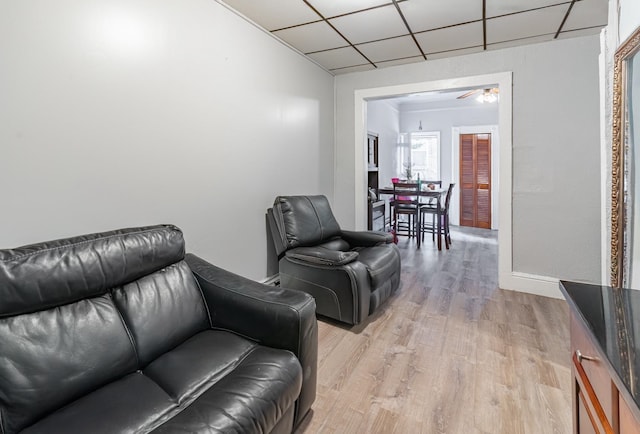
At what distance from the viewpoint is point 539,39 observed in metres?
3.12

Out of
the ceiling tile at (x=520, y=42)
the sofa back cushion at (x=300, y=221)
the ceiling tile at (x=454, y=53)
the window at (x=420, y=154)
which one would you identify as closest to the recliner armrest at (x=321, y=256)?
the sofa back cushion at (x=300, y=221)

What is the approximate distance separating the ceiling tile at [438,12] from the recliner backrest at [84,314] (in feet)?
8.05

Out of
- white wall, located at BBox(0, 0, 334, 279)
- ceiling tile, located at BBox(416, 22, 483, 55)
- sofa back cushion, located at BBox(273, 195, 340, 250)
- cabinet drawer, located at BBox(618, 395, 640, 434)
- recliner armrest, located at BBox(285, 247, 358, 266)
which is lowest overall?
cabinet drawer, located at BBox(618, 395, 640, 434)

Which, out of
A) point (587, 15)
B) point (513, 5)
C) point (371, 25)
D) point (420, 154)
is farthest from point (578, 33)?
point (420, 154)

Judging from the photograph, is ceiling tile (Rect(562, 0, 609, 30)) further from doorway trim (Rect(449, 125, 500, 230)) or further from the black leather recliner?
doorway trim (Rect(449, 125, 500, 230))

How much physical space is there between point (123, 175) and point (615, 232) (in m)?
2.79

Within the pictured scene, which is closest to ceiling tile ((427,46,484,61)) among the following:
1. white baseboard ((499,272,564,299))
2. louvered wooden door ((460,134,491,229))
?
white baseboard ((499,272,564,299))

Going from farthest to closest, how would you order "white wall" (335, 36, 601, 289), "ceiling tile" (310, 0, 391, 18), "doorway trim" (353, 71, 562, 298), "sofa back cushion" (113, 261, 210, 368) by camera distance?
"doorway trim" (353, 71, 562, 298) → "white wall" (335, 36, 601, 289) → "ceiling tile" (310, 0, 391, 18) → "sofa back cushion" (113, 261, 210, 368)

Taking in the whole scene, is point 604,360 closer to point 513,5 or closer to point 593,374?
point 593,374

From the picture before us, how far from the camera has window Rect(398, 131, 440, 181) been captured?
7.43 m

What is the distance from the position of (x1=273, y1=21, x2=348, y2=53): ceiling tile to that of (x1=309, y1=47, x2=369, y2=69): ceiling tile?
0.46 feet

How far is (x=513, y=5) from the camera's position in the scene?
8.27 ft

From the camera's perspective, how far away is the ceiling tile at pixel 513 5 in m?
2.47

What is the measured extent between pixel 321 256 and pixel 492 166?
5728 mm
